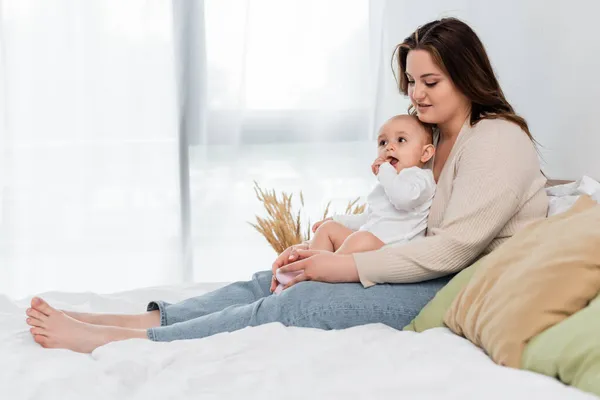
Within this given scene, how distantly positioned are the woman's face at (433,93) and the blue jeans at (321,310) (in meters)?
0.49

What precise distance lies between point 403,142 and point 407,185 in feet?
0.61

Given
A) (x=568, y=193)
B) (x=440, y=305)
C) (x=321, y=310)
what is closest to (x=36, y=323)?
(x=321, y=310)

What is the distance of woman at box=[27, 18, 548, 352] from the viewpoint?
5.94ft

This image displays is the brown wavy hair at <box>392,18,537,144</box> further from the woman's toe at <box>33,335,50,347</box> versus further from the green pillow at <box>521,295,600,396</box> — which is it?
the woman's toe at <box>33,335,50,347</box>

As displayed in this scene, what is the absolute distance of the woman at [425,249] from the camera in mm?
1812

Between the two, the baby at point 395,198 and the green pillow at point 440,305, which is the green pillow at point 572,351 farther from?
the baby at point 395,198

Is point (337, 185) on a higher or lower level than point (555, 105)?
lower

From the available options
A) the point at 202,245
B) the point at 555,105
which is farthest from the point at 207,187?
the point at 555,105

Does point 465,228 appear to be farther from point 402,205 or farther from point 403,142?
point 403,142

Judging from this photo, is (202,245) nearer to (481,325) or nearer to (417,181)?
(417,181)

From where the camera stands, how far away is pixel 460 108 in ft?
7.07

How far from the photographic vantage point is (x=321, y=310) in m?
1.80

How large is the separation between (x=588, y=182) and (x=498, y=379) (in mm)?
1024

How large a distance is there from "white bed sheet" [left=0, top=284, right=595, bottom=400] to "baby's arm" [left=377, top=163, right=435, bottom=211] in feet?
1.27
